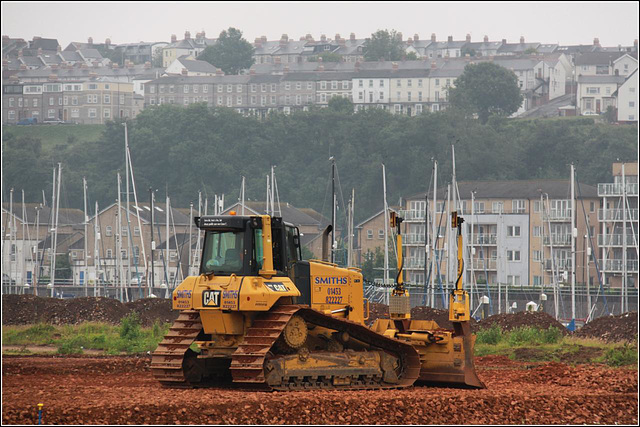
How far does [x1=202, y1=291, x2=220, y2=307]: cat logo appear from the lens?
22.2 meters

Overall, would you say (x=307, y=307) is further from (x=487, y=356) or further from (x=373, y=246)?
(x=373, y=246)

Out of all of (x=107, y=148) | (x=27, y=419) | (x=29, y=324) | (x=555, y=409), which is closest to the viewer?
(x=27, y=419)

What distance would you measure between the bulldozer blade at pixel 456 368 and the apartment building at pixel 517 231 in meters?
79.6

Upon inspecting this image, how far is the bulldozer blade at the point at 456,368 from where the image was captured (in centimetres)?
2386

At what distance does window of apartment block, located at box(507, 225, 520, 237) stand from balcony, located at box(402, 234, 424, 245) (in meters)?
9.95

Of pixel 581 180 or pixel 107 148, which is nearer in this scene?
pixel 581 180

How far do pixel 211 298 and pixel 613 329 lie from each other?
23240mm

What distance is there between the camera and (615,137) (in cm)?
16912

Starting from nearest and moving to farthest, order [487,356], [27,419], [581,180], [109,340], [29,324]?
1. [27,419]
2. [487,356]
3. [109,340]
4. [29,324]
5. [581,180]

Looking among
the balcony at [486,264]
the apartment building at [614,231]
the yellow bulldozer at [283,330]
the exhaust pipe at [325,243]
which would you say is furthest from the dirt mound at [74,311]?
the apartment building at [614,231]

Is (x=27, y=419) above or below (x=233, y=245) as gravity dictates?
below

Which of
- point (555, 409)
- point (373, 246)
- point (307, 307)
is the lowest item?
point (373, 246)

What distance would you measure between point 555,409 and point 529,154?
154091 mm

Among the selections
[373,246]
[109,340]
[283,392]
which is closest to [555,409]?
[283,392]
